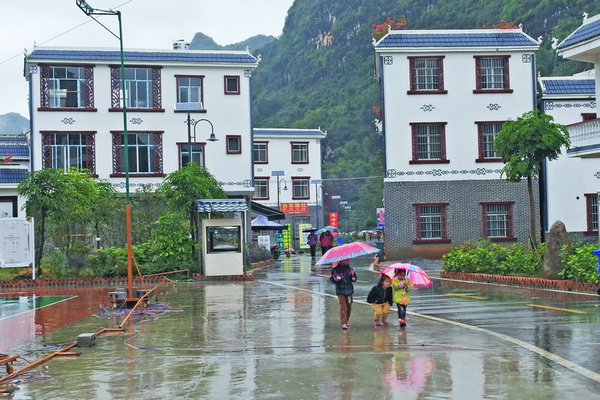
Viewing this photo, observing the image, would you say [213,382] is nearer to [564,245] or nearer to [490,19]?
[564,245]

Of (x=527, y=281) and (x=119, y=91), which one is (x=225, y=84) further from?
(x=527, y=281)

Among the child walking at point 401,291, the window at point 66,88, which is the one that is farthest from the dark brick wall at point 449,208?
the child walking at point 401,291

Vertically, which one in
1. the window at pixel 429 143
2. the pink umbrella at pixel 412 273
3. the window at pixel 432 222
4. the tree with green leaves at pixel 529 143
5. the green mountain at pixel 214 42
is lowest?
the pink umbrella at pixel 412 273

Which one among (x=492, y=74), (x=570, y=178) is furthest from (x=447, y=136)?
(x=570, y=178)

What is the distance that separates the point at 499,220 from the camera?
3756 cm

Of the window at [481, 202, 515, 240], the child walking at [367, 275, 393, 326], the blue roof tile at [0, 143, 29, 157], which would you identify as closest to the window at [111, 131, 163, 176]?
the blue roof tile at [0, 143, 29, 157]

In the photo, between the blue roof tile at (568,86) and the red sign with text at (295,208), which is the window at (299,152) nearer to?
the red sign with text at (295,208)

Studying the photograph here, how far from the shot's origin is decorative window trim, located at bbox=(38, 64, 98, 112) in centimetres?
3981

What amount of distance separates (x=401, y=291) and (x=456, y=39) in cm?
2535

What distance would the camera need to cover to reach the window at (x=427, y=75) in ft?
123

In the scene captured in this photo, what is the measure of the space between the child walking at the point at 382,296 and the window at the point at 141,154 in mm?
28122

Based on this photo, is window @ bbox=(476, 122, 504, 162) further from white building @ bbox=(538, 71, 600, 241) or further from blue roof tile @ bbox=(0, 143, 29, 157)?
blue roof tile @ bbox=(0, 143, 29, 157)

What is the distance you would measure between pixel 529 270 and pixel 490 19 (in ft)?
206

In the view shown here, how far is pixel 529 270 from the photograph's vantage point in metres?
24.0
